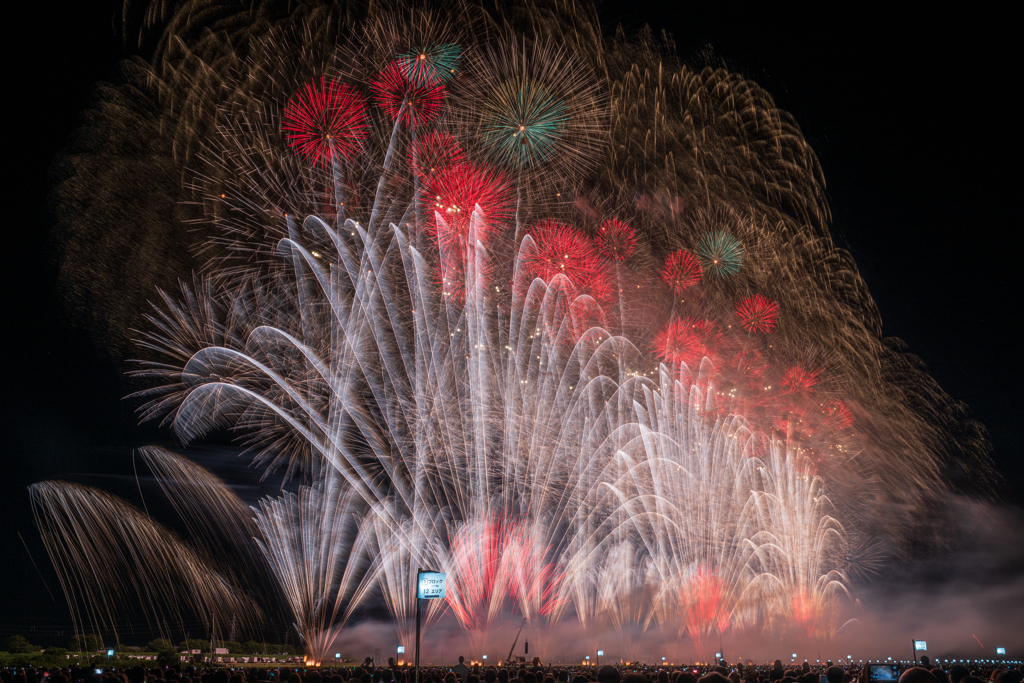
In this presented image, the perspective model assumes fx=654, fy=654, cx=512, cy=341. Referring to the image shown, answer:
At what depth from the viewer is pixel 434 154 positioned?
802 inches

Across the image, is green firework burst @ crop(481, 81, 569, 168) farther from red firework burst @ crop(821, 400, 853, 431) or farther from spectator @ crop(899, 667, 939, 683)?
red firework burst @ crop(821, 400, 853, 431)

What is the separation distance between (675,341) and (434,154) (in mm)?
14833

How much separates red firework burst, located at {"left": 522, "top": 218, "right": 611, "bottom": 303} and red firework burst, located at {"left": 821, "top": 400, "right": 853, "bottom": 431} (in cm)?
1992

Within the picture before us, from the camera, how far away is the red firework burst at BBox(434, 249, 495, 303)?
2236 cm

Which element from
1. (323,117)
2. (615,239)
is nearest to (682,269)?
(615,239)

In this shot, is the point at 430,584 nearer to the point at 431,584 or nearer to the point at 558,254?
the point at 431,584

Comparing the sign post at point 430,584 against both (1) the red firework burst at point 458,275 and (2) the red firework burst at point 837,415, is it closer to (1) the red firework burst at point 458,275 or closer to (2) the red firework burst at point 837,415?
(1) the red firework burst at point 458,275

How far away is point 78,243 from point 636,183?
751 inches

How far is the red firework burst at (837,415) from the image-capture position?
36500 mm

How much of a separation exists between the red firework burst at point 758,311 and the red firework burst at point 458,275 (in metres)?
13.1

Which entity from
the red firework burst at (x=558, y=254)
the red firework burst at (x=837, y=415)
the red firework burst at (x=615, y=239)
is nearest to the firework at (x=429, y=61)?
the red firework burst at (x=558, y=254)

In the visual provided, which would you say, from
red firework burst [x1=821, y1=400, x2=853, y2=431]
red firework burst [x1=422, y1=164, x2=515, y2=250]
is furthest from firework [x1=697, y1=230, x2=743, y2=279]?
red firework burst [x1=821, y1=400, x2=853, y2=431]

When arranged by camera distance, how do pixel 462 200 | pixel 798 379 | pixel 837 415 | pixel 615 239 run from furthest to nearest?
pixel 837 415 < pixel 798 379 < pixel 615 239 < pixel 462 200

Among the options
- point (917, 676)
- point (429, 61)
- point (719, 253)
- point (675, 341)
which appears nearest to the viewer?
point (917, 676)
